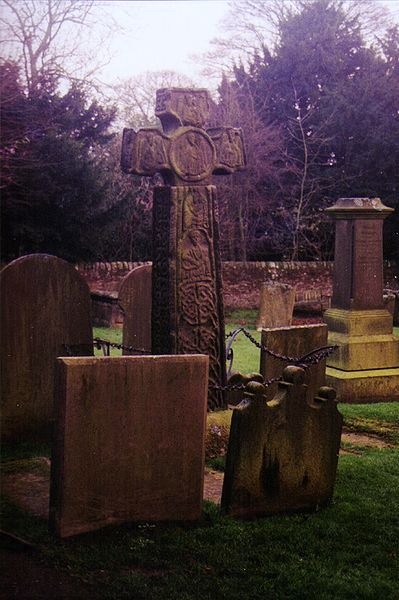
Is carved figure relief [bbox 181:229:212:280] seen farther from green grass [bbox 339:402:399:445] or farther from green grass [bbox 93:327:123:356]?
green grass [bbox 93:327:123:356]

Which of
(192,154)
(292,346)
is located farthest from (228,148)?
(292,346)

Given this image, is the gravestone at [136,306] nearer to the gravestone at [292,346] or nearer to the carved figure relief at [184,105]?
the gravestone at [292,346]

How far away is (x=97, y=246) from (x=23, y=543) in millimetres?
16833

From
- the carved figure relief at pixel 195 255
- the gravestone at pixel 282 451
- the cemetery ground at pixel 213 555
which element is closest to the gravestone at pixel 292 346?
the carved figure relief at pixel 195 255

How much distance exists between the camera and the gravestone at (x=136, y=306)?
387 inches

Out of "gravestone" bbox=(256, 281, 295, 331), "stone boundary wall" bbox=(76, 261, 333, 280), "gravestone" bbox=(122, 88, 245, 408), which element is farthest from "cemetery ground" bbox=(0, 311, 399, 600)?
"stone boundary wall" bbox=(76, 261, 333, 280)

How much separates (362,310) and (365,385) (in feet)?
3.50

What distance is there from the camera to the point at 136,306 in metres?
9.91

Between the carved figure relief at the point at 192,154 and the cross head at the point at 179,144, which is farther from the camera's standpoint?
the carved figure relief at the point at 192,154

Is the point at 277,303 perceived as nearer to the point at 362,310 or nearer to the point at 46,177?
the point at 362,310

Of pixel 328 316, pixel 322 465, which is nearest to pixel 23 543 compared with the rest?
pixel 322 465

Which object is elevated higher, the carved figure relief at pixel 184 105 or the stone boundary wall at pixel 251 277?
the carved figure relief at pixel 184 105

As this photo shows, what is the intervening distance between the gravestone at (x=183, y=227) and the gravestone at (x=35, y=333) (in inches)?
31.3

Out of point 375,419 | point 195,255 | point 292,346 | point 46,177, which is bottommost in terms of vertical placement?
point 375,419
